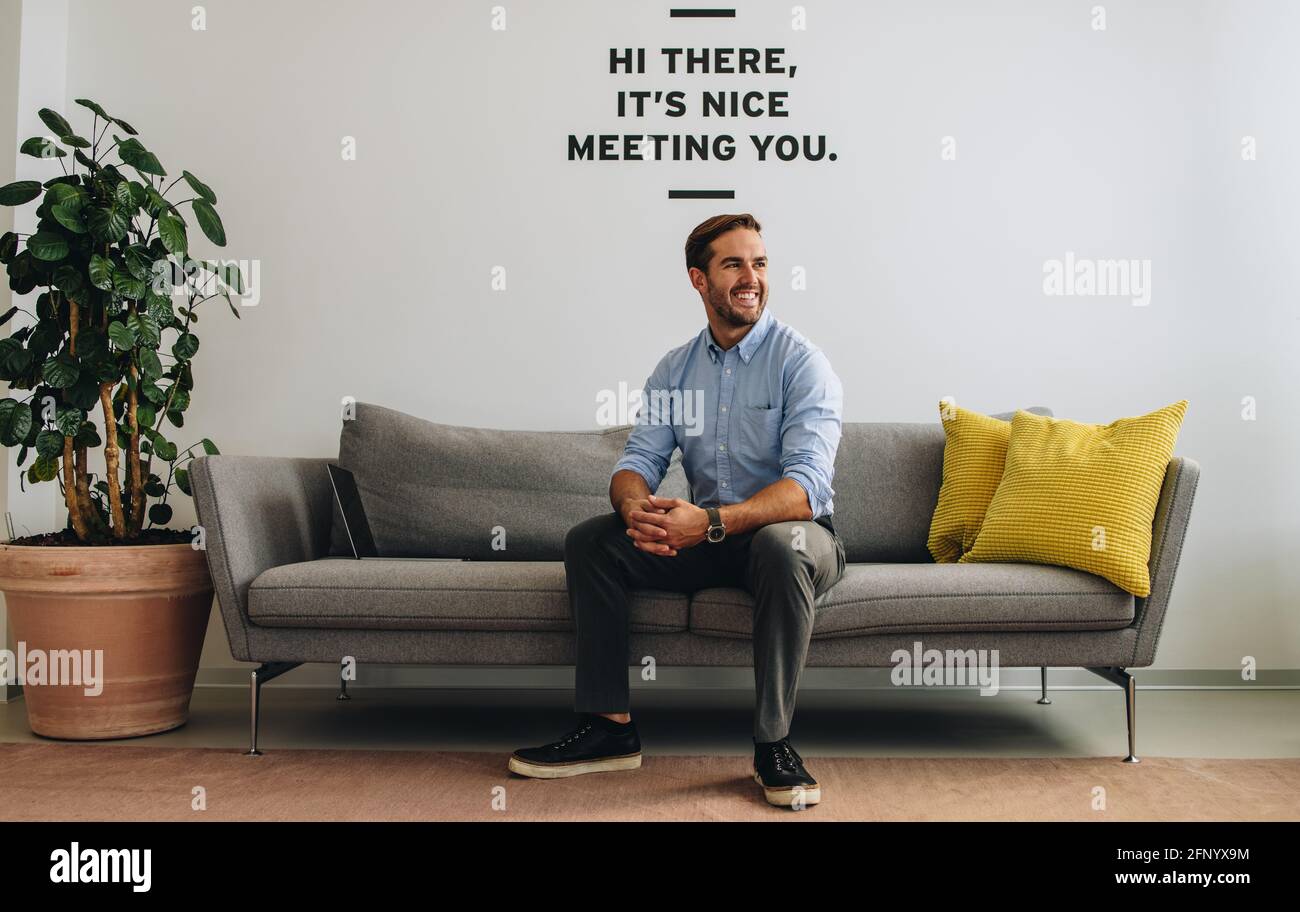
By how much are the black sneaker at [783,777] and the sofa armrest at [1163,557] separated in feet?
2.74

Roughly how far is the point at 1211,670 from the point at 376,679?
2556 mm

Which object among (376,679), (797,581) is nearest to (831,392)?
(797,581)

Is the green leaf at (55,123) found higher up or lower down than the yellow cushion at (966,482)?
higher up

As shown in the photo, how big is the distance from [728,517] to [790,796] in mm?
564

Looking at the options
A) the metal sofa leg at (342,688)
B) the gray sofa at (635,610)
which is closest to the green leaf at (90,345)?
the gray sofa at (635,610)

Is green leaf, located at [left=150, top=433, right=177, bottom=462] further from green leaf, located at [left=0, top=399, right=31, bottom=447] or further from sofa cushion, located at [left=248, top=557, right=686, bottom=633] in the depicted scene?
sofa cushion, located at [left=248, top=557, right=686, bottom=633]

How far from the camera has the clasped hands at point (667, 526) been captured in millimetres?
2094

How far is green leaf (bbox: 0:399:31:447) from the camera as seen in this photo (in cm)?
247

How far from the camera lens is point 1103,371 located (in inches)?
124

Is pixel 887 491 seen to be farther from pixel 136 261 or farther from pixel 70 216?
pixel 70 216

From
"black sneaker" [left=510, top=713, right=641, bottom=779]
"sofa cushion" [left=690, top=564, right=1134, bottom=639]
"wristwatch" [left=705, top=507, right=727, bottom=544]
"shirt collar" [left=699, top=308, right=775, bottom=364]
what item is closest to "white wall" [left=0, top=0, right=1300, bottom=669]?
"shirt collar" [left=699, top=308, right=775, bottom=364]

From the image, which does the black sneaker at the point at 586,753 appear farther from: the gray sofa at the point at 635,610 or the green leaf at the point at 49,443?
the green leaf at the point at 49,443
